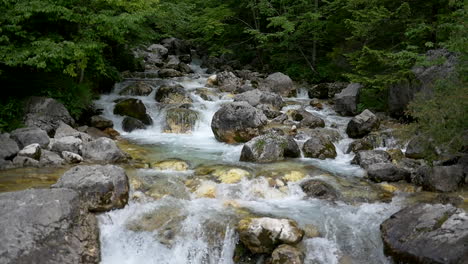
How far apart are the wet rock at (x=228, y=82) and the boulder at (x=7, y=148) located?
1074 cm

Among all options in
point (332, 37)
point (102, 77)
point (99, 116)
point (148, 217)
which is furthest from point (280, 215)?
point (332, 37)

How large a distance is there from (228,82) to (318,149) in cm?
963

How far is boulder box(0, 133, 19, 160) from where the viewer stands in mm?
10016

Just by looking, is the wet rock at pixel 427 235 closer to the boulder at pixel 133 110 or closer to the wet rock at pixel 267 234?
the wet rock at pixel 267 234

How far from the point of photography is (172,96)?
17609mm

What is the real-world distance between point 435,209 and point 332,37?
16050mm

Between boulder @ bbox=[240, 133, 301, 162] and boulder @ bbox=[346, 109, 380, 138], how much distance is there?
116 inches

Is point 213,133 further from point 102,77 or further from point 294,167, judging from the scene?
point 102,77

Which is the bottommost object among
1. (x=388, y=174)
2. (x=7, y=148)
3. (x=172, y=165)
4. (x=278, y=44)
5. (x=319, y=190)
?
(x=319, y=190)

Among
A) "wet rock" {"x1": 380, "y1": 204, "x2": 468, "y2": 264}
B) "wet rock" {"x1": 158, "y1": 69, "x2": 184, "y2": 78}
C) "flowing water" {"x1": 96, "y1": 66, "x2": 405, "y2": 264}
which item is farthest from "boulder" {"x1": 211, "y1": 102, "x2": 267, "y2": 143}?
"wet rock" {"x1": 158, "y1": 69, "x2": 184, "y2": 78}

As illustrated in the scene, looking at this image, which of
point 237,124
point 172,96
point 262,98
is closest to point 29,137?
point 237,124

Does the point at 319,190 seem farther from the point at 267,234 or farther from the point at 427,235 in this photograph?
the point at 427,235

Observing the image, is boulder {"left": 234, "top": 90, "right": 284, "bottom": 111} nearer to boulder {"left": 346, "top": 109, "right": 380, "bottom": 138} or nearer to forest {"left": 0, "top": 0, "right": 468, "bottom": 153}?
forest {"left": 0, "top": 0, "right": 468, "bottom": 153}

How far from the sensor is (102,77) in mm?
17531
